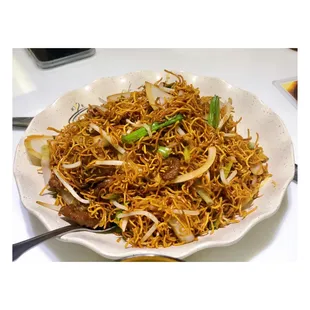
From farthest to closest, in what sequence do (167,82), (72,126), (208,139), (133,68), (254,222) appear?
(133,68)
(167,82)
(72,126)
(208,139)
(254,222)

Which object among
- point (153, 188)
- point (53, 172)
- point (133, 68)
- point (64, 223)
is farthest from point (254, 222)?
point (133, 68)

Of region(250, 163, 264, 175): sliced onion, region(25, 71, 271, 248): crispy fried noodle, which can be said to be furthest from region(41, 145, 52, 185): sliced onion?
region(250, 163, 264, 175): sliced onion

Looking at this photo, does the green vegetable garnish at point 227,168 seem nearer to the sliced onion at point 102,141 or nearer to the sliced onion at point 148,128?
the sliced onion at point 148,128

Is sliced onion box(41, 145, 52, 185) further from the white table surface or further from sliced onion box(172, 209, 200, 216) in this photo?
sliced onion box(172, 209, 200, 216)

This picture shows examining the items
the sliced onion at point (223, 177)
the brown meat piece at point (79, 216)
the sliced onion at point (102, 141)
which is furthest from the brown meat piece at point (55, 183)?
the sliced onion at point (223, 177)

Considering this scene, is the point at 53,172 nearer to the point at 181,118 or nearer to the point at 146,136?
the point at 146,136

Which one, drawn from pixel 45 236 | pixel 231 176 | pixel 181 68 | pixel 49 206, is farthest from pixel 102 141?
pixel 181 68

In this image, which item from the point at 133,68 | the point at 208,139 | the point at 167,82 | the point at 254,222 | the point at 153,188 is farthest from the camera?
the point at 133,68
